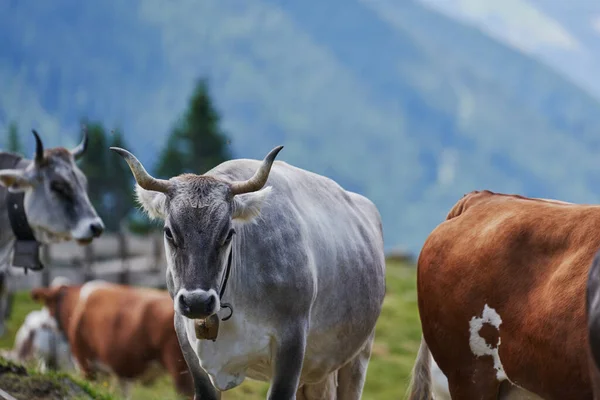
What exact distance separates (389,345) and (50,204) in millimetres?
13563

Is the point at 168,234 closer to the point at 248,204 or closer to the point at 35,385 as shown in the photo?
the point at 248,204

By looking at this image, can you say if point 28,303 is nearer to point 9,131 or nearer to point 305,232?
point 305,232

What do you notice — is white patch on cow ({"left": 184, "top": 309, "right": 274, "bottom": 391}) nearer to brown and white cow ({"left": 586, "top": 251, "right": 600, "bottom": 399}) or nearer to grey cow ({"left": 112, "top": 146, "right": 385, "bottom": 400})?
grey cow ({"left": 112, "top": 146, "right": 385, "bottom": 400})

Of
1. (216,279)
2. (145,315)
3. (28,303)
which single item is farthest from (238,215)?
(28,303)

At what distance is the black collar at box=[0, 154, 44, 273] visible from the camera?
10.4 meters

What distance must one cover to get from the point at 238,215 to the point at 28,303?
25.4m

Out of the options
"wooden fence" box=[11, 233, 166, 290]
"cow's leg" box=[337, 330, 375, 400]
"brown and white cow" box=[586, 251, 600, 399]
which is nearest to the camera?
"brown and white cow" box=[586, 251, 600, 399]

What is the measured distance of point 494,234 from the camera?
6.43 metres

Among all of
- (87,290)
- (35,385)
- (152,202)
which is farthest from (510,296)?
(87,290)

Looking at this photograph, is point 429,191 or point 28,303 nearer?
point 28,303

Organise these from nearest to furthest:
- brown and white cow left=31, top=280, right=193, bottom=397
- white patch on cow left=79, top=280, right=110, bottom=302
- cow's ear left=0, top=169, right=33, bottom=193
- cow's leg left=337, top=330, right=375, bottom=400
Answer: cow's leg left=337, top=330, right=375, bottom=400 → cow's ear left=0, top=169, right=33, bottom=193 → brown and white cow left=31, top=280, right=193, bottom=397 → white patch on cow left=79, top=280, right=110, bottom=302

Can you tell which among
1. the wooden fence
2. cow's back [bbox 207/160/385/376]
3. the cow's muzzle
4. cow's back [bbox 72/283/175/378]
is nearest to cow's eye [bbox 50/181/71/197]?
cow's back [bbox 72/283/175/378]

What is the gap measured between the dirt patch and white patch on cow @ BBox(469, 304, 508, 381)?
3418 millimetres

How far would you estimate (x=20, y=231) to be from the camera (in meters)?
11.1
